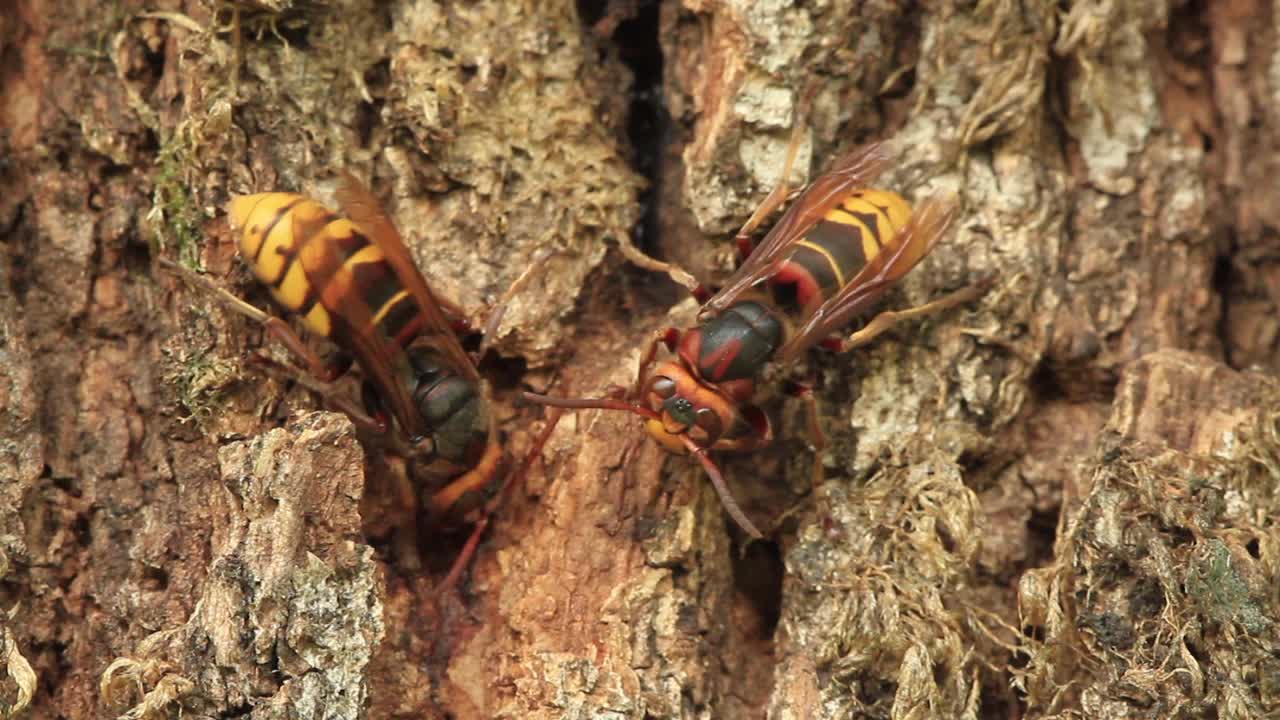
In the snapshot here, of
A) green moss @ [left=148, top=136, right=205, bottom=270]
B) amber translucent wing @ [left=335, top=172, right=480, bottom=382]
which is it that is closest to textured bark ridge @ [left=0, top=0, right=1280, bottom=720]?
green moss @ [left=148, top=136, right=205, bottom=270]

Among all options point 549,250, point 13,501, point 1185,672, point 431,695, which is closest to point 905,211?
point 549,250

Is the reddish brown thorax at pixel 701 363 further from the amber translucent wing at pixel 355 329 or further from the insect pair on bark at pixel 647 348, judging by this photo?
the amber translucent wing at pixel 355 329

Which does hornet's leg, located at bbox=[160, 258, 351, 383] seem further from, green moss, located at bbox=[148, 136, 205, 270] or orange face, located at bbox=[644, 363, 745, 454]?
orange face, located at bbox=[644, 363, 745, 454]

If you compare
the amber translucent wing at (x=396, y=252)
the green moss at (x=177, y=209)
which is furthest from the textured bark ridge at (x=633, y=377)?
the amber translucent wing at (x=396, y=252)

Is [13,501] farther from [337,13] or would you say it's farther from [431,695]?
[337,13]

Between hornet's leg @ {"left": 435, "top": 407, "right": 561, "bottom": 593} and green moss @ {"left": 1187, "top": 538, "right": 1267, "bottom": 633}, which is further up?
hornet's leg @ {"left": 435, "top": 407, "right": 561, "bottom": 593}

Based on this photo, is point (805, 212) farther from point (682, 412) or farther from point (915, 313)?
point (682, 412)

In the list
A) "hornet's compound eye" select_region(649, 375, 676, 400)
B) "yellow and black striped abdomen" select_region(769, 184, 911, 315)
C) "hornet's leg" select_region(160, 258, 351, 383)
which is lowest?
"hornet's compound eye" select_region(649, 375, 676, 400)

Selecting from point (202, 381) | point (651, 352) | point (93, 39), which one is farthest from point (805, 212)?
point (93, 39)
